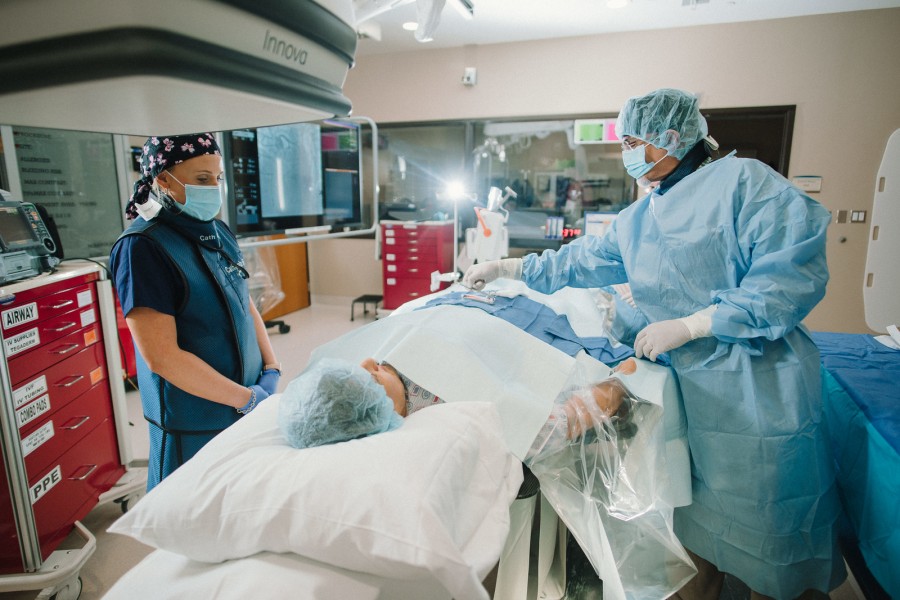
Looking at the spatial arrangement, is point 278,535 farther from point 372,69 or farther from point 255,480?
point 372,69

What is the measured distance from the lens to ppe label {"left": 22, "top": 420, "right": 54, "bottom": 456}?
1.54 m

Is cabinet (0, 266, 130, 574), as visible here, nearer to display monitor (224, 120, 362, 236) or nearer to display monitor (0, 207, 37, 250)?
display monitor (0, 207, 37, 250)

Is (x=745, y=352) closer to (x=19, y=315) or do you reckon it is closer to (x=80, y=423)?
(x=19, y=315)

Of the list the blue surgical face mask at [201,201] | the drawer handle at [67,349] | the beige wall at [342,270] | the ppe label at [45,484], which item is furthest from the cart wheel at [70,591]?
the beige wall at [342,270]

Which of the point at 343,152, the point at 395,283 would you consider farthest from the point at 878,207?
the point at 395,283

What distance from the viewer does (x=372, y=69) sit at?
16.5 feet

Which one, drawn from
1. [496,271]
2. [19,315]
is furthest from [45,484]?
[496,271]

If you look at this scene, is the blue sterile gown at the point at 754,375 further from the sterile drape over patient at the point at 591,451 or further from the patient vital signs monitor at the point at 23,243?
the patient vital signs monitor at the point at 23,243

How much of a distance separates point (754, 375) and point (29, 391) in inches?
83.5

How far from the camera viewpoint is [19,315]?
1501 mm

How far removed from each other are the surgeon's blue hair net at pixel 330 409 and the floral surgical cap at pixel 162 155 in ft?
2.22

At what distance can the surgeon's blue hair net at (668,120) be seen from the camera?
1.38 metres

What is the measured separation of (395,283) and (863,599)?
3.92 meters

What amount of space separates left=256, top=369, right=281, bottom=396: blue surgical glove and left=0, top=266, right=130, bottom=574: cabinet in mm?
713
